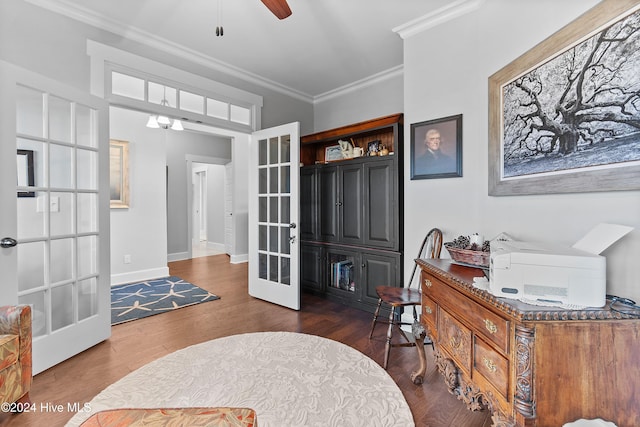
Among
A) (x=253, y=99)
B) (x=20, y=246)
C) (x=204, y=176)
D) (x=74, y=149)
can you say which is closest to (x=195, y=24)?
(x=253, y=99)

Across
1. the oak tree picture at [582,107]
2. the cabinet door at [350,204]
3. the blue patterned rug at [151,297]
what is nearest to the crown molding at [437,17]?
the oak tree picture at [582,107]

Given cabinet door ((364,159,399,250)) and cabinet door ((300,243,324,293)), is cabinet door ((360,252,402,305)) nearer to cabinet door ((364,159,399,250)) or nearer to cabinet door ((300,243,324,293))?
cabinet door ((364,159,399,250))

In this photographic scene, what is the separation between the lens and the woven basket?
58.9 inches

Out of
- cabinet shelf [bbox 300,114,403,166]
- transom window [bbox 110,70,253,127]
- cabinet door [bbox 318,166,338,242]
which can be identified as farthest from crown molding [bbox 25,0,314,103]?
cabinet door [bbox 318,166,338,242]

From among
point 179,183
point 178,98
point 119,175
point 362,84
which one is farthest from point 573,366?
point 179,183

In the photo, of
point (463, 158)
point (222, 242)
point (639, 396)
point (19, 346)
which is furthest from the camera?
point (222, 242)

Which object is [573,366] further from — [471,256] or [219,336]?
[219,336]

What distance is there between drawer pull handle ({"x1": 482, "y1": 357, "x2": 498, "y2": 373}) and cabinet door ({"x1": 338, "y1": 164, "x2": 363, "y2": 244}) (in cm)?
212

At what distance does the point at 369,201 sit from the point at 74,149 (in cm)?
265

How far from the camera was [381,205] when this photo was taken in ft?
9.87

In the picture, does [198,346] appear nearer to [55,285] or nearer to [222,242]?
[55,285]

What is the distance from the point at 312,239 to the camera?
12.2ft

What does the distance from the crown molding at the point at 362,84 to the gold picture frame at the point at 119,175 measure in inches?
120

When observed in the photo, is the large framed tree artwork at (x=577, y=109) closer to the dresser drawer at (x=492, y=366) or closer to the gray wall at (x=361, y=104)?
the dresser drawer at (x=492, y=366)
